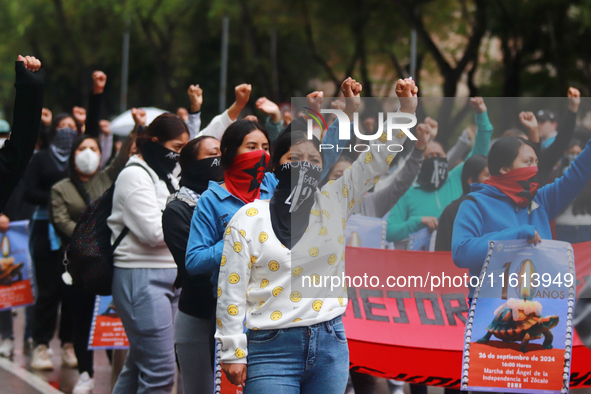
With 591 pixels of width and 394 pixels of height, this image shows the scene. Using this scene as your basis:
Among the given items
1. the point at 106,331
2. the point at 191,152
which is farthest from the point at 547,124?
the point at 106,331

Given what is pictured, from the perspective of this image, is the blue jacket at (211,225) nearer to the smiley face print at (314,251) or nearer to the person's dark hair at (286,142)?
the person's dark hair at (286,142)

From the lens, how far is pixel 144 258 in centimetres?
420

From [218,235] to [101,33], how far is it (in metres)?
30.9

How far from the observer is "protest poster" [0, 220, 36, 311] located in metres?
6.51

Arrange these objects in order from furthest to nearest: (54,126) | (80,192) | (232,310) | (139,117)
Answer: (54,126) → (80,192) → (139,117) → (232,310)

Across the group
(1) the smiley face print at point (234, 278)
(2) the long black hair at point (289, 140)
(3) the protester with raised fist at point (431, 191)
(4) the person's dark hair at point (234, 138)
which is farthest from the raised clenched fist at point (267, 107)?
(1) the smiley face print at point (234, 278)

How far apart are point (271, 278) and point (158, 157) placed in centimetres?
163

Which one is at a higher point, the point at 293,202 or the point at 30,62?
the point at 30,62

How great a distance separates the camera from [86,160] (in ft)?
18.9

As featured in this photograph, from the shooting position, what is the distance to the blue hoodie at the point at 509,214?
12.2ft

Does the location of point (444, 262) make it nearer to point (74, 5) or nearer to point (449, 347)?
point (449, 347)

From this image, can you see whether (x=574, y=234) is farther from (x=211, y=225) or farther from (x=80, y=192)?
(x=80, y=192)

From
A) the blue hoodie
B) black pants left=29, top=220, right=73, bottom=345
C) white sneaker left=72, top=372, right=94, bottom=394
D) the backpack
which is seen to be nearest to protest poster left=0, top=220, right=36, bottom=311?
black pants left=29, top=220, right=73, bottom=345

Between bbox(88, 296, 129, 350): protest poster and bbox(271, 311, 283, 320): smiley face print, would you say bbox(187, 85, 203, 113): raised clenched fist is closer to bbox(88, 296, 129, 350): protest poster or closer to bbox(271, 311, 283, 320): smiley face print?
bbox(88, 296, 129, 350): protest poster
